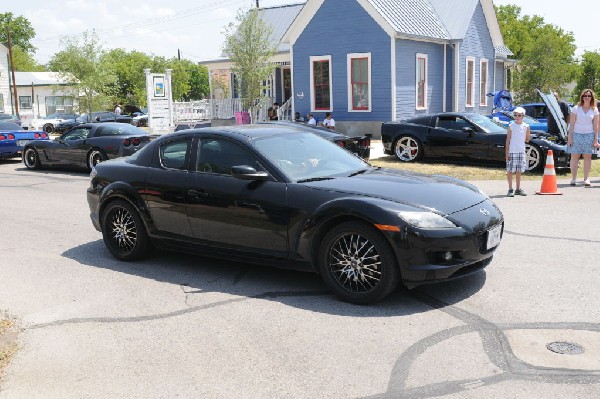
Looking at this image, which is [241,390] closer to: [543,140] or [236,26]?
[543,140]

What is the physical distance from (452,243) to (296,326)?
144cm

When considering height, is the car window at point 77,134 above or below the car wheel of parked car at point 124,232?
above

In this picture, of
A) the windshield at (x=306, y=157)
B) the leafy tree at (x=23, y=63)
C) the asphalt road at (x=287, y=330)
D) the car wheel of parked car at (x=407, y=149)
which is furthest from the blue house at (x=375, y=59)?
the leafy tree at (x=23, y=63)

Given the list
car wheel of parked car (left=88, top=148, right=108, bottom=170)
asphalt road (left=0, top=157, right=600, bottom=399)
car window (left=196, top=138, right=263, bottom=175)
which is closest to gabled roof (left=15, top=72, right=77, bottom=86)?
car wheel of parked car (left=88, top=148, right=108, bottom=170)

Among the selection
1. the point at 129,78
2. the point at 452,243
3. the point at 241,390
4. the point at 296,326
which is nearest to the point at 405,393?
the point at 241,390

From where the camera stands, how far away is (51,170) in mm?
18047

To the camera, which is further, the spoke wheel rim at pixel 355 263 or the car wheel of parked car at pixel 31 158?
the car wheel of parked car at pixel 31 158

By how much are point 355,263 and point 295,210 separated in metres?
0.74

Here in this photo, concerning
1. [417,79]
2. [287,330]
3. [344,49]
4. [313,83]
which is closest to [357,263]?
[287,330]

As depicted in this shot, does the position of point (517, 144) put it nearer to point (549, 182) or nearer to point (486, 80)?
point (549, 182)

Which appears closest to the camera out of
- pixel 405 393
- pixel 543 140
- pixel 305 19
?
pixel 405 393

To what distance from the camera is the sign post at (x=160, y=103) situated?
30.4 m

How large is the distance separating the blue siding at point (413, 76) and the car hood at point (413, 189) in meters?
18.5

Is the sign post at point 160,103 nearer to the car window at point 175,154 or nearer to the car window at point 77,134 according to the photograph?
the car window at point 77,134
